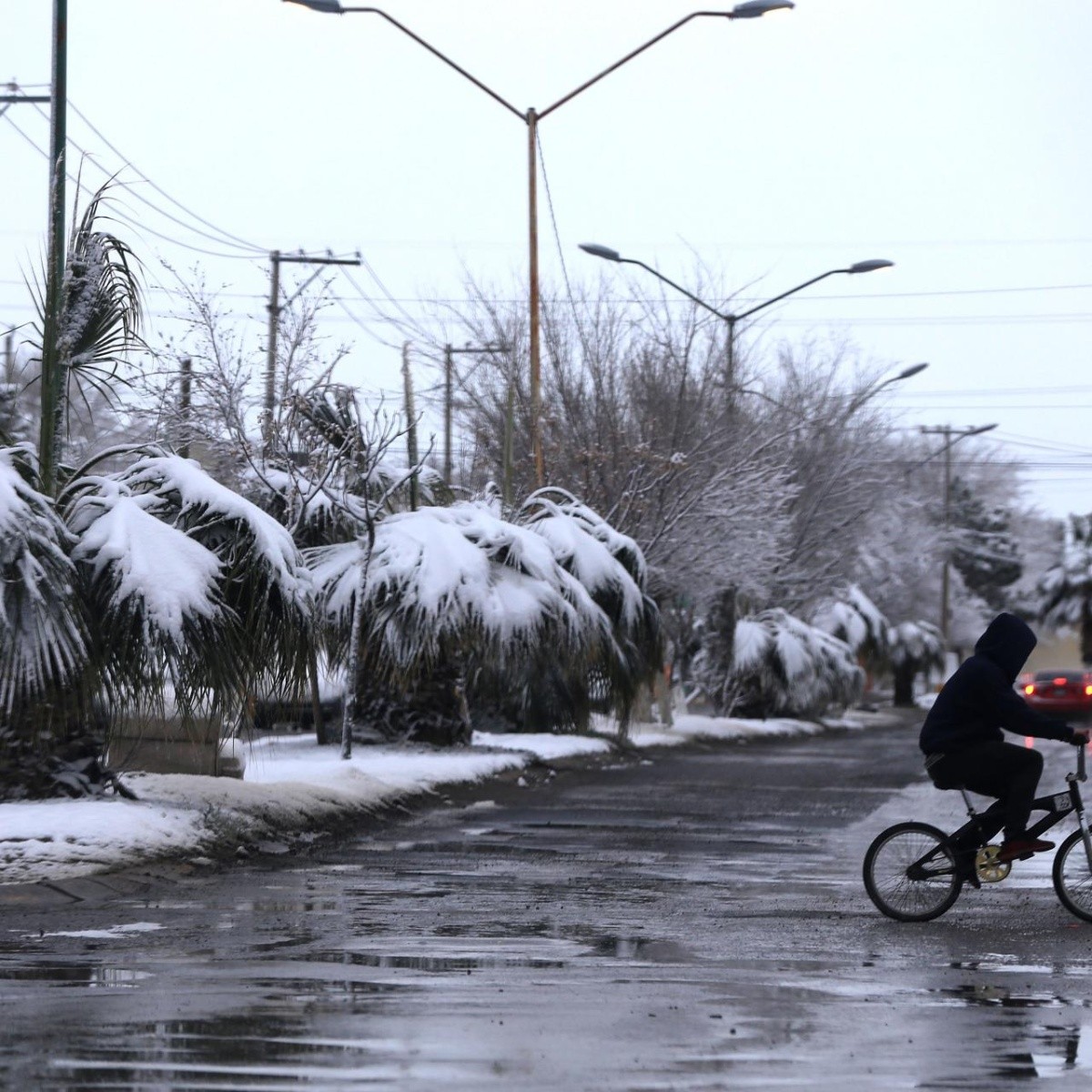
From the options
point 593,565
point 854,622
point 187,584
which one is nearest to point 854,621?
point 854,622

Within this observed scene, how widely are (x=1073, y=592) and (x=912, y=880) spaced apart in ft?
305

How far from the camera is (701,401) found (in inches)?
1417

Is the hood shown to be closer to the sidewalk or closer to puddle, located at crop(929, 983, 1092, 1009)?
puddle, located at crop(929, 983, 1092, 1009)

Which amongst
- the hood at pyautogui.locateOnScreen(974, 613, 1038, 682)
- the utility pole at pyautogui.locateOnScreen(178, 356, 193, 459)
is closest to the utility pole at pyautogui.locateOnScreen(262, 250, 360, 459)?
the utility pole at pyautogui.locateOnScreen(178, 356, 193, 459)

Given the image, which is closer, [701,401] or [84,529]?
[84,529]

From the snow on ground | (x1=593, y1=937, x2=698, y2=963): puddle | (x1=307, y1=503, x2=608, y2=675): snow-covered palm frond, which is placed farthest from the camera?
(x1=307, y1=503, x2=608, y2=675): snow-covered palm frond

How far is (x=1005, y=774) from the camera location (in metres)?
11.9

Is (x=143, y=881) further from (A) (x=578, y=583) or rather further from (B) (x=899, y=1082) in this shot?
(A) (x=578, y=583)

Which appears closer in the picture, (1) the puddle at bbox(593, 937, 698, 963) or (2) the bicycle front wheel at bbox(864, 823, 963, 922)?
(1) the puddle at bbox(593, 937, 698, 963)

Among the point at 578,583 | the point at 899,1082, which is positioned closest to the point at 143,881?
the point at 899,1082

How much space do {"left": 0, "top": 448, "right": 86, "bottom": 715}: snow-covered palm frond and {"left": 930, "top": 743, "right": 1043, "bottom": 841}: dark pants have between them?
5.92 m

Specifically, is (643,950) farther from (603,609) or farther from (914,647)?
(914,647)

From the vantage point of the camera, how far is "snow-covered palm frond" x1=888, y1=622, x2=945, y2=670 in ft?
220

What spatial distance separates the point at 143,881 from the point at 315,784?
508 cm
